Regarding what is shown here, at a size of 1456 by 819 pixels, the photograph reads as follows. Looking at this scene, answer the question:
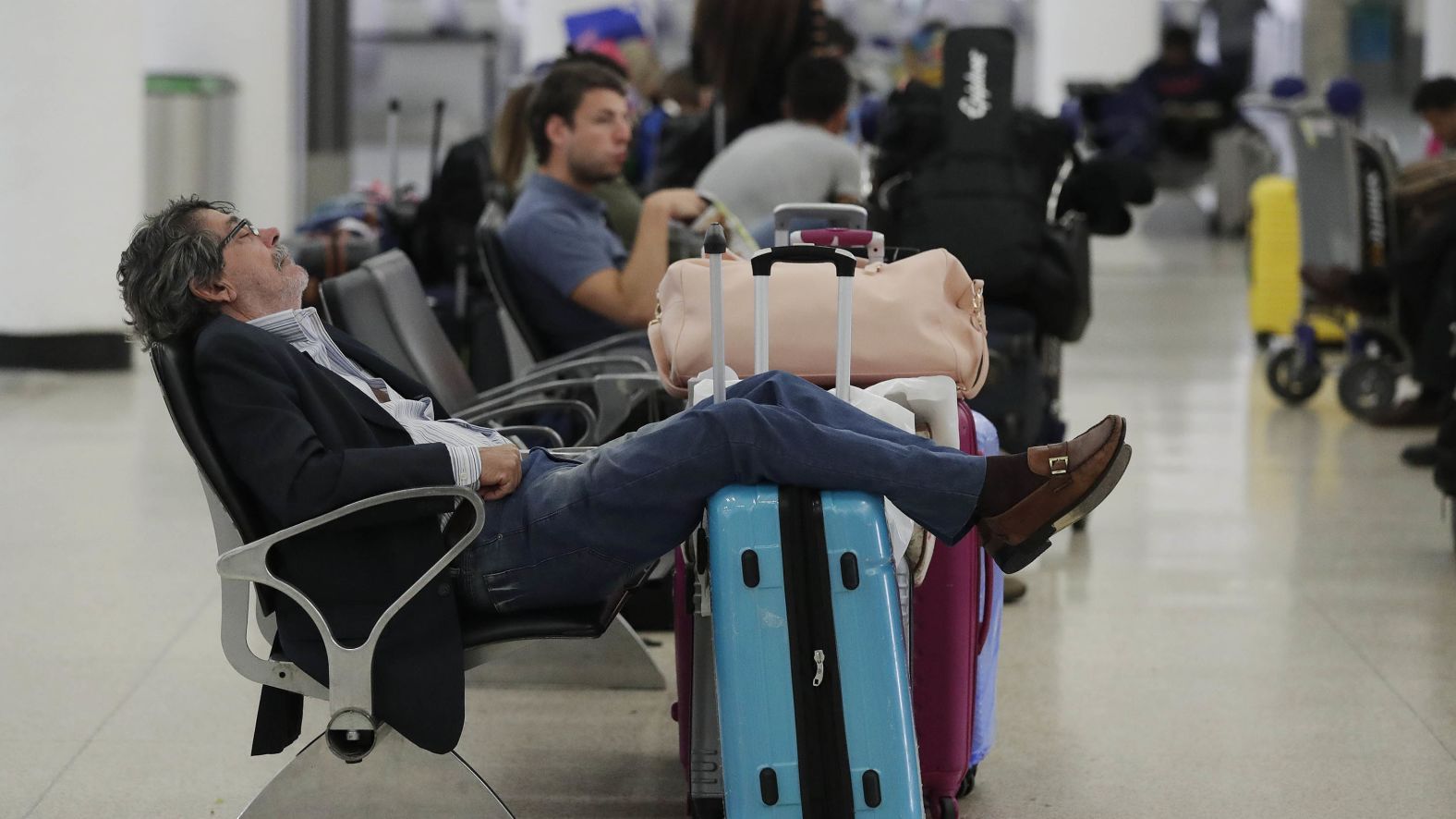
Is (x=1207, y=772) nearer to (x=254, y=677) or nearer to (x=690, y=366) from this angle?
(x=690, y=366)

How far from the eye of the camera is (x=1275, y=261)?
8.45 meters

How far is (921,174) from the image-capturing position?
511cm

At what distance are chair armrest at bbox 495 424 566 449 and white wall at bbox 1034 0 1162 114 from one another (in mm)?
12596

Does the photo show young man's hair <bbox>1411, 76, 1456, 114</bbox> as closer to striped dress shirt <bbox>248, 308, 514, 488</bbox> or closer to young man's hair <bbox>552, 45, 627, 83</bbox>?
young man's hair <bbox>552, 45, 627, 83</bbox>

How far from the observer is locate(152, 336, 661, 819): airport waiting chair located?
2.72 metres

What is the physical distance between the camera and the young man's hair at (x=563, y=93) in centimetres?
465

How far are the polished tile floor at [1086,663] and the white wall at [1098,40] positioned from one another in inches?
381

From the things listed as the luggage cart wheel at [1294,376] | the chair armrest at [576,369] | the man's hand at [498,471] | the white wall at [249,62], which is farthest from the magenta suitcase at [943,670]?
the white wall at [249,62]

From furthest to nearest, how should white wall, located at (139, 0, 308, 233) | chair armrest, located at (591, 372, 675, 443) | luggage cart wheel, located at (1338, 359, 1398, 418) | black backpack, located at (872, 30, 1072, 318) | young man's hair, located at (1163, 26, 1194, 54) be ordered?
young man's hair, located at (1163, 26, 1194, 54)
white wall, located at (139, 0, 308, 233)
luggage cart wheel, located at (1338, 359, 1398, 418)
black backpack, located at (872, 30, 1072, 318)
chair armrest, located at (591, 372, 675, 443)

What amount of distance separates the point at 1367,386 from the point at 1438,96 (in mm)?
1164

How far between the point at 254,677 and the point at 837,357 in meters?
0.96

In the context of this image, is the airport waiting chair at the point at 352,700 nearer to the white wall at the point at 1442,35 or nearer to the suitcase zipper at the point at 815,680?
the suitcase zipper at the point at 815,680

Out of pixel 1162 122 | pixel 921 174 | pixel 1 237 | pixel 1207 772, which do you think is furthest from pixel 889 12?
pixel 1207 772

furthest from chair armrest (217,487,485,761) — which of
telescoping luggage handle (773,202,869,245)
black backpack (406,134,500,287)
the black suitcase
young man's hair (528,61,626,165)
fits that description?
black backpack (406,134,500,287)
